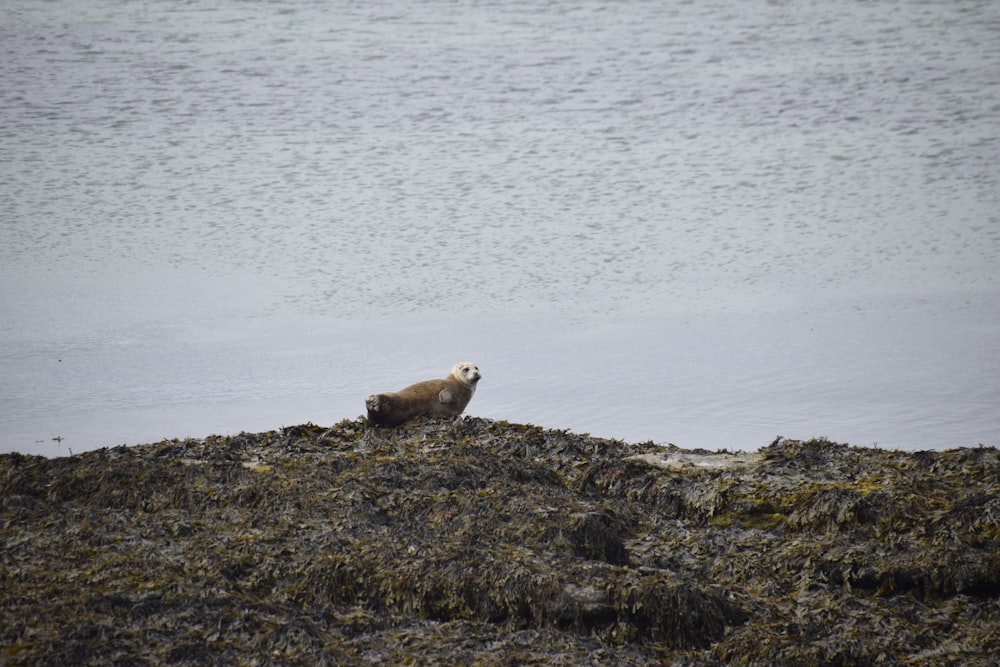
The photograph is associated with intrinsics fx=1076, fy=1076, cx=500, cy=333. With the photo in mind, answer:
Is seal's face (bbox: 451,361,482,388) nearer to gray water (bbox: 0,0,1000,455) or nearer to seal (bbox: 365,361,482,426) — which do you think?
Answer: seal (bbox: 365,361,482,426)

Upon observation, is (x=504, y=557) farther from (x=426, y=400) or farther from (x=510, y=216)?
(x=510, y=216)

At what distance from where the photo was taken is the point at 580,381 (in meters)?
7.47

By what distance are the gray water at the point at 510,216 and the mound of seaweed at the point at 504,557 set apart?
5.30ft

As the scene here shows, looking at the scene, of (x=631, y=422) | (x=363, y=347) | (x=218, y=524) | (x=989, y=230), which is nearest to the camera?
(x=218, y=524)

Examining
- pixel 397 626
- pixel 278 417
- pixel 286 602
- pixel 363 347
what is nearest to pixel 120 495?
pixel 286 602

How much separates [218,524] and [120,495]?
0.59 metres

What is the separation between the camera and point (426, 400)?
559 cm

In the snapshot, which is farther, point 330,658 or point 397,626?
point 397,626

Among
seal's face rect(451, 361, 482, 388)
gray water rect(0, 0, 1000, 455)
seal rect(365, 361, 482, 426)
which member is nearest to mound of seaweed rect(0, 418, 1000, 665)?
seal rect(365, 361, 482, 426)

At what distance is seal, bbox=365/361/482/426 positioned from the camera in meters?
5.37

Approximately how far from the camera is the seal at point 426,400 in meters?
5.37

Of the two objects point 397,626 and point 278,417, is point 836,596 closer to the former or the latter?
point 397,626

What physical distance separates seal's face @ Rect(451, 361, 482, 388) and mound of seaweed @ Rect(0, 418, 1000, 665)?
70cm

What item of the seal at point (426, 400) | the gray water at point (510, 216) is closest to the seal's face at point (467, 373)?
the seal at point (426, 400)
